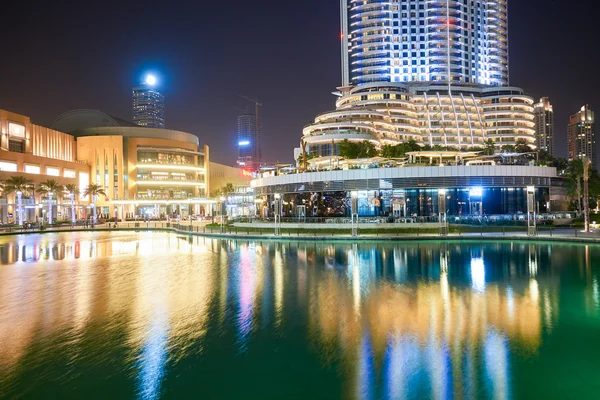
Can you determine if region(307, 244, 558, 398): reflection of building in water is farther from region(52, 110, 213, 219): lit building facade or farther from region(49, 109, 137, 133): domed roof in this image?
region(49, 109, 137, 133): domed roof

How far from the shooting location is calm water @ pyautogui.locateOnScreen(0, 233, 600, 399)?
9.41 metres

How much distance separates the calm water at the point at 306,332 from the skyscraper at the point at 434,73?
107 meters

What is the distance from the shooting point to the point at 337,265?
1010 inches

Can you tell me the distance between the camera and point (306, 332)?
12891 mm

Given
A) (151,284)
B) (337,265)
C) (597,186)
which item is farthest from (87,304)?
(597,186)

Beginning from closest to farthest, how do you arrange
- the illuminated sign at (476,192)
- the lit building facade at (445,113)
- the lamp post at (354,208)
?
the lamp post at (354,208) < the illuminated sign at (476,192) < the lit building facade at (445,113)

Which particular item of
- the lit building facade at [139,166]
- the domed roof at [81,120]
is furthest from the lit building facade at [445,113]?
the domed roof at [81,120]

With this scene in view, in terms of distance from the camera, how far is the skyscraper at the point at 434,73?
445 feet

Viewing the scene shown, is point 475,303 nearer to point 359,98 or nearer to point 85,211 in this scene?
point 85,211

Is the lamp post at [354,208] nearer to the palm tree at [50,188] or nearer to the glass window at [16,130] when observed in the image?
the palm tree at [50,188]

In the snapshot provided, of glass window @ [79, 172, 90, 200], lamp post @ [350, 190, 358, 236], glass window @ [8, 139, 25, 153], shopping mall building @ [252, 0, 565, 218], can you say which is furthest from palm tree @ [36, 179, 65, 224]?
lamp post @ [350, 190, 358, 236]

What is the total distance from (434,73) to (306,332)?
159 metres

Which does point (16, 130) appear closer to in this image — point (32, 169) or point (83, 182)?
point (32, 169)

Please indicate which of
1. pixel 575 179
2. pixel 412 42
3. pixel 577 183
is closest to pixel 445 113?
pixel 412 42
